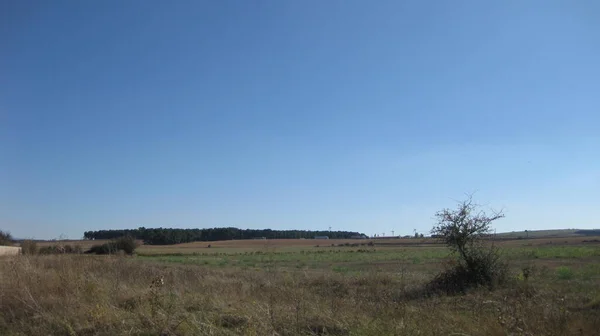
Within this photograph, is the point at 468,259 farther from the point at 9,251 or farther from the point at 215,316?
the point at 9,251

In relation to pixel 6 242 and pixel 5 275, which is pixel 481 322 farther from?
pixel 6 242

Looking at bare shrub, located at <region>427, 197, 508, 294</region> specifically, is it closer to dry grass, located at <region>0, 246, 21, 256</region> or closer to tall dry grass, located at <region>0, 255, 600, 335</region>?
tall dry grass, located at <region>0, 255, 600, 335</region>

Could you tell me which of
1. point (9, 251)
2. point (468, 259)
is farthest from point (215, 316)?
point (9, 251)

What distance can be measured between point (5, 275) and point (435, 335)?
32.7ft

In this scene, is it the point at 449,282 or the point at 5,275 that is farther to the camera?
the point at 449,282

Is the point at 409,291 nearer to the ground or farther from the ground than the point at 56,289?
nearer to the ground

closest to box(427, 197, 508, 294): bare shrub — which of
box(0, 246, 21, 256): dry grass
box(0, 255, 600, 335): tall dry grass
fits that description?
box(0, 255, 600, 335): tall dry grass

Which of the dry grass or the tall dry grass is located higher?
the dry grass

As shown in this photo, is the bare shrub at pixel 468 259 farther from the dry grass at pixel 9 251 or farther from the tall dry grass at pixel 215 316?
the dry grass at pixel 9 251

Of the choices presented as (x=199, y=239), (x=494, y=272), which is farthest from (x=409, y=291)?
(x=199, y=239)

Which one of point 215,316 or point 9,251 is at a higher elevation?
point 9,251

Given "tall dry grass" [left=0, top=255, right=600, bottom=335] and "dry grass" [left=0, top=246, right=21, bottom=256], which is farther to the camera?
"dry grass" [left=0, top=246, right=21, bottom=256]

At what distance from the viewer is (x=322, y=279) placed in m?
21.9

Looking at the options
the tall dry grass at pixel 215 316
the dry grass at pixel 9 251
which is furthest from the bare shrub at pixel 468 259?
the dry grass at pixel 9 251
